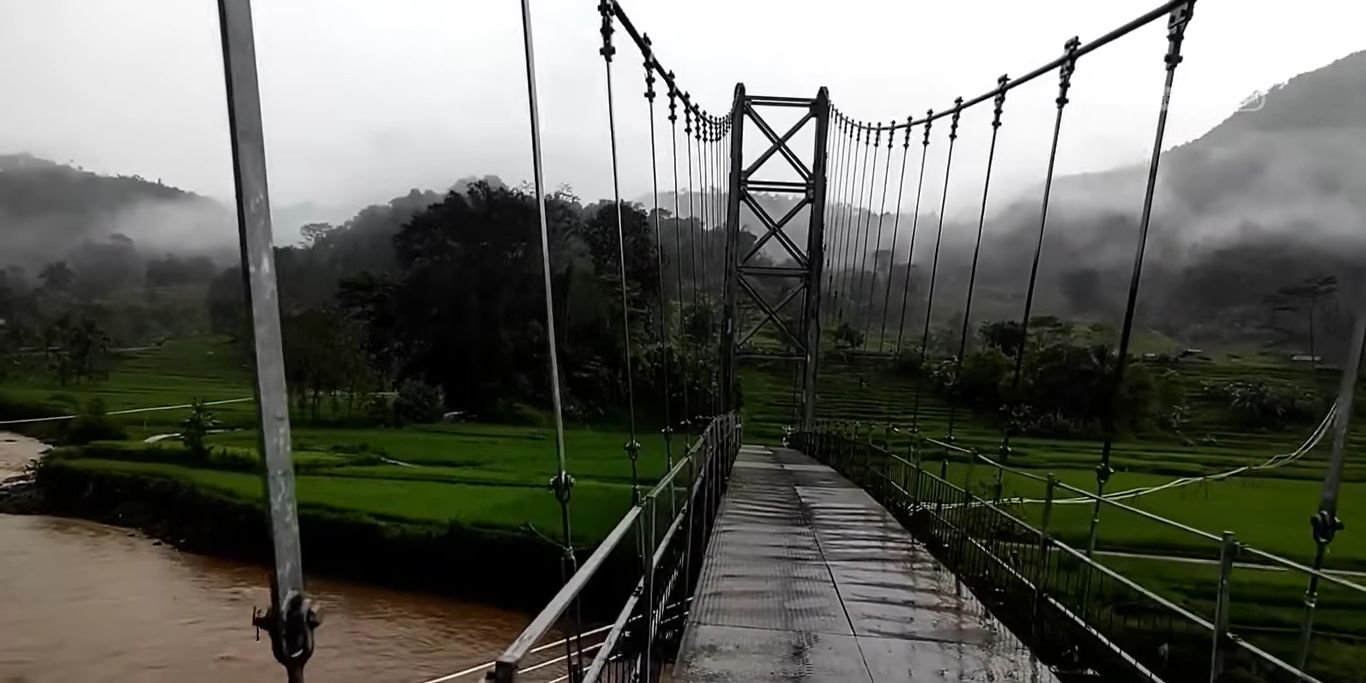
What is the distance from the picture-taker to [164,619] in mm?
27219

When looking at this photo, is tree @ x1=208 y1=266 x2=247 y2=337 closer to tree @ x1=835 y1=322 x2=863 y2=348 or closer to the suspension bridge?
the suspension bridge

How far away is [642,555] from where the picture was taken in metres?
2.14

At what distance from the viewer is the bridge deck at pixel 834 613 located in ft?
9.70

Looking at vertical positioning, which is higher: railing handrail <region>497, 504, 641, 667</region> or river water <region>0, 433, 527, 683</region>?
railing handrail <region>497, 504, 641, 667</region>

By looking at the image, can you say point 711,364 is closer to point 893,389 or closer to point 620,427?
point 893,389

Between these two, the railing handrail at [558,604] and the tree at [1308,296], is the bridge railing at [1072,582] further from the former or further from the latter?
the tree at [1308,296]

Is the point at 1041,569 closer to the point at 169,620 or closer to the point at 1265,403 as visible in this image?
the point at 1265,403

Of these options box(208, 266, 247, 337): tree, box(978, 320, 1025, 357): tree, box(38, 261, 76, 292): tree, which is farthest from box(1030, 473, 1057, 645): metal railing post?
box(978, 320, 1025, 357): tree

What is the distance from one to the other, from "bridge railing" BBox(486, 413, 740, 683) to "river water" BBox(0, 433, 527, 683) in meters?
20.5

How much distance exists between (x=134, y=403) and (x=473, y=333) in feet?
35.1

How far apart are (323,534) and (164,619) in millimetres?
4882

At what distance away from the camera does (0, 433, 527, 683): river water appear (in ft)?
80.3

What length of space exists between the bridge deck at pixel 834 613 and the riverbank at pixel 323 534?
72.4ft

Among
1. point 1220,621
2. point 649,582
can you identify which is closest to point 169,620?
point 649,582
